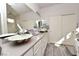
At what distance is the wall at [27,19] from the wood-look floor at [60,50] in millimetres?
355

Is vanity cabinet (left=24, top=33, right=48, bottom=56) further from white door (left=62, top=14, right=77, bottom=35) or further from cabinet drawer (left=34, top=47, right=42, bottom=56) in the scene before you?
white door (left=62, top=14, right=77, bottom=35)

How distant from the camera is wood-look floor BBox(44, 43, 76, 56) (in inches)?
45.5

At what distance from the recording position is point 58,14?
1.18 meters

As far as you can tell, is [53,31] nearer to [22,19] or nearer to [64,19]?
[64,19]

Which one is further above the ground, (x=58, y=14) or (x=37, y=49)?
(x=58, y=14)

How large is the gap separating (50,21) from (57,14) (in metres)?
0.12

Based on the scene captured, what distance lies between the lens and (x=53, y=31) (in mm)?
1209

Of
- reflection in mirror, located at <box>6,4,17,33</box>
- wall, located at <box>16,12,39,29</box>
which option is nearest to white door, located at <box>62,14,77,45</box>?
wall, located at <box>16,12,39,29</box>

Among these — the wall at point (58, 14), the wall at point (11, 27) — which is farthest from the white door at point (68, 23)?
the wall at point (11, 27)

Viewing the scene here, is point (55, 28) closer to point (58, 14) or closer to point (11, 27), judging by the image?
point (58, 14)

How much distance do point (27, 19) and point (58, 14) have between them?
1.24 feet

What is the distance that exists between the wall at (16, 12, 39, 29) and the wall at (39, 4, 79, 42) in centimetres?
12

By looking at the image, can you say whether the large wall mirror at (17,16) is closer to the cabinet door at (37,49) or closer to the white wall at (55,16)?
the white wall at (55,16)

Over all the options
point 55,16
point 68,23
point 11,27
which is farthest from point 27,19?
point 68,23
